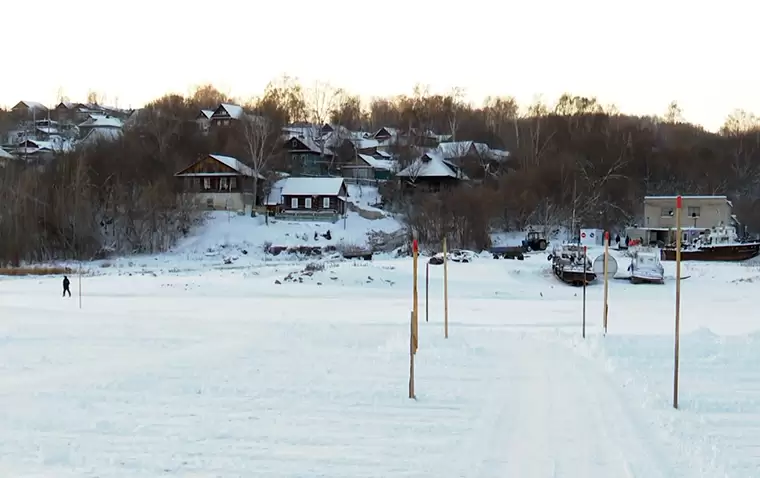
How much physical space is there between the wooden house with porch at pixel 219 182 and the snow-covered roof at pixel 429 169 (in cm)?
1538

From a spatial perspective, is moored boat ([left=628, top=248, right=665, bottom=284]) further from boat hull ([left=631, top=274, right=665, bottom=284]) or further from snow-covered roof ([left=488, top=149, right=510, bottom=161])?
snow-covered roof ([left=488, top=149, right=510, bottom=161])

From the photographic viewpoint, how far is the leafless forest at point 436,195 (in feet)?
184

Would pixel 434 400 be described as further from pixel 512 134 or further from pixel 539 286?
pixel 512 134

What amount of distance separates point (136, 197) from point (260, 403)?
2098 inches

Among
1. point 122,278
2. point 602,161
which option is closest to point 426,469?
point 122,278

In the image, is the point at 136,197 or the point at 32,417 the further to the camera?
the point at 136,197

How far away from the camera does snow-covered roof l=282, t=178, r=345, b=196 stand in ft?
220

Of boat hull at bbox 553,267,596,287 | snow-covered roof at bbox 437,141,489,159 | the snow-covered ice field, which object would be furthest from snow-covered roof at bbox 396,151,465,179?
the snow-covered ice field

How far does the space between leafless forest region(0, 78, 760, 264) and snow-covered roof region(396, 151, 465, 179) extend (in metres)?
2.20

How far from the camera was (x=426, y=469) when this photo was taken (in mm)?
7730

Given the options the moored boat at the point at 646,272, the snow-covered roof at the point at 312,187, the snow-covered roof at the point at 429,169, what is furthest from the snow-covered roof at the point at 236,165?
the moored boat at the point at 646,272

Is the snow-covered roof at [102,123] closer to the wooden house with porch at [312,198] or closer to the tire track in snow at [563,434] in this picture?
the wooden house with porch at [312,198]

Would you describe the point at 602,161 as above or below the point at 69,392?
above

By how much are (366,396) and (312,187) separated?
5742 cm
